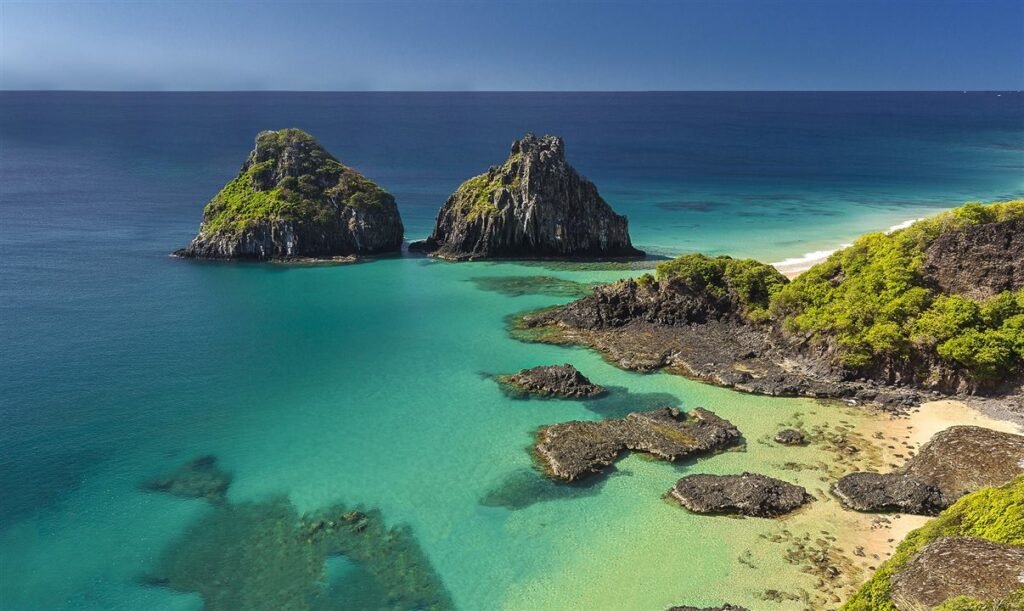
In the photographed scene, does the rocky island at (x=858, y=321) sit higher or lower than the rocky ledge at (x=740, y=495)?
higher

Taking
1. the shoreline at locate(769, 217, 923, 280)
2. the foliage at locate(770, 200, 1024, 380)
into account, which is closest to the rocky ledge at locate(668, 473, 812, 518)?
the foliage at locate(770, 200, 1024, 380)

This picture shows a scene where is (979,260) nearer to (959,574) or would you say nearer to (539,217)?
(959,574)

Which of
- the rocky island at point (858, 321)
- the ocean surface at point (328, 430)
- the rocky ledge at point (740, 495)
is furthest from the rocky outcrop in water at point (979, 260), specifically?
the rocky ledge at point (740, 495)

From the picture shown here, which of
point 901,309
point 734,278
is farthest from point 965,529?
point 734,278

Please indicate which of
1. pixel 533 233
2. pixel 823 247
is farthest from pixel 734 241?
pixel 533 233

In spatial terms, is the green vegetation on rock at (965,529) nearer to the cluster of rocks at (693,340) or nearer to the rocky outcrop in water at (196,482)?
the cluster of rocks at (693,340)

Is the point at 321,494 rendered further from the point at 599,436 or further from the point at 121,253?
the point at 121,253
